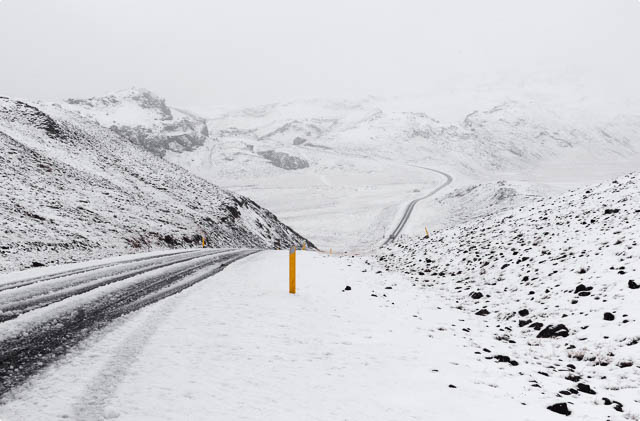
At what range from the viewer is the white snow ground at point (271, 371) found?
11.3 ft

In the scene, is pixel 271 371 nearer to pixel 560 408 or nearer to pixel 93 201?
pixel 560 408

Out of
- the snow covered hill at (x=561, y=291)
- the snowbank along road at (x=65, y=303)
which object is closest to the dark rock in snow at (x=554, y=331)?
the snow covered hill at (x=561, y=291)

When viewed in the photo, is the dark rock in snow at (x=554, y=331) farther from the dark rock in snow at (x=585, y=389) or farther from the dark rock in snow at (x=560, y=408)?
the dark rock in snow at (x=560, y=408)

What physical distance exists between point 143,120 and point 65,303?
168713 millimetres

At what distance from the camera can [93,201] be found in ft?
77.5

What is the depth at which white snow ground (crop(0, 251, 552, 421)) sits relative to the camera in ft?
11.3

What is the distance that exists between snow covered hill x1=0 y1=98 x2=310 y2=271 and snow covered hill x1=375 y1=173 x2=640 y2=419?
1360 cm

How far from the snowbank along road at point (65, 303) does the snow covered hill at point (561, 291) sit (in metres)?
5.89

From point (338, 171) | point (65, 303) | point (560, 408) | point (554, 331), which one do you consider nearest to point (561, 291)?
point (554, 331)

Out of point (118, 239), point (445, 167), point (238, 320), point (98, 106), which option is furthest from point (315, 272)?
point (98, 106)

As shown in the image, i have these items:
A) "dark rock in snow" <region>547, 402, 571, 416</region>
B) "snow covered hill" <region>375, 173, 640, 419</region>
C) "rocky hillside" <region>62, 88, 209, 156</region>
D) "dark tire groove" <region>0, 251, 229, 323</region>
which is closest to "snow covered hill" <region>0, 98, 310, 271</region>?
"dark tire groove" <region>0, 251, 229, 323</region>

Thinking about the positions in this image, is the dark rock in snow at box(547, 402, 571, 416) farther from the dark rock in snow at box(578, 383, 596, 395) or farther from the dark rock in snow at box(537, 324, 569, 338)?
the dark rock in snow at box(537, 324, 569, 338)

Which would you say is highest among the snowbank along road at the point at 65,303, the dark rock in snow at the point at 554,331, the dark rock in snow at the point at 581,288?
the dark rock in snow at the point at 581,288

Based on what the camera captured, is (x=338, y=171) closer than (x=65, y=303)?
No
